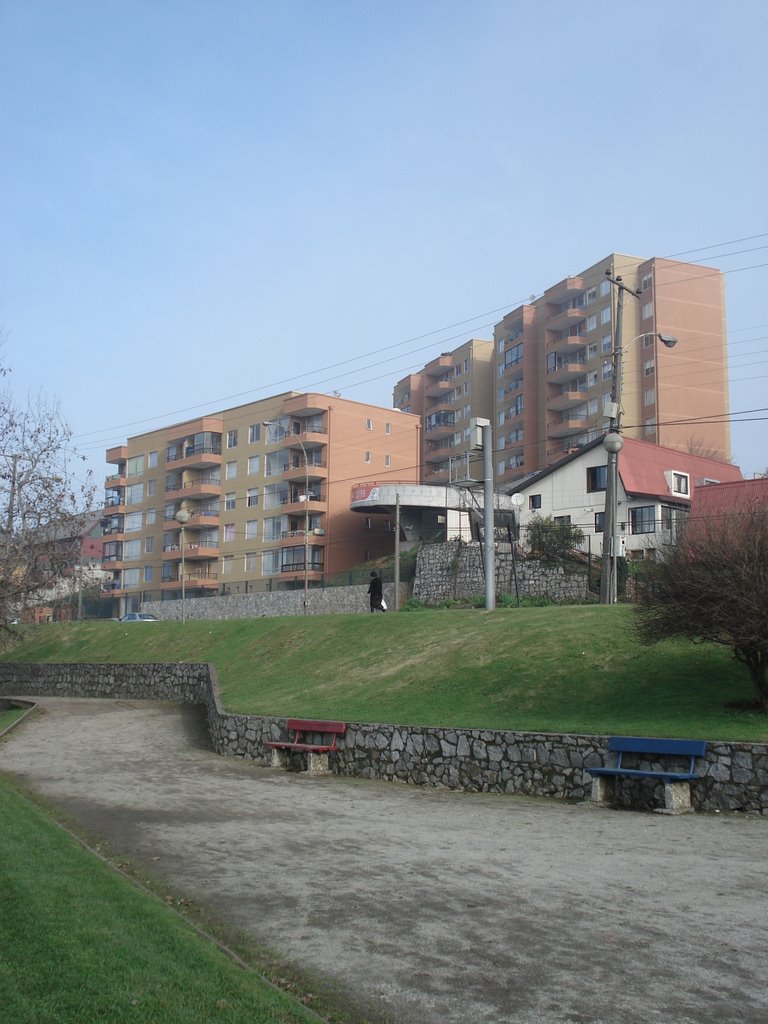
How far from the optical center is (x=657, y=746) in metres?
12.6

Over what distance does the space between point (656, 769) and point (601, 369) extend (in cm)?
6761

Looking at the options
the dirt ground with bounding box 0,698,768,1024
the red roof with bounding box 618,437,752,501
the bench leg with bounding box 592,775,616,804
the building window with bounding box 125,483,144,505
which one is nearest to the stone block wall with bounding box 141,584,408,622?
the red roof with bounding box 618,437,752,501

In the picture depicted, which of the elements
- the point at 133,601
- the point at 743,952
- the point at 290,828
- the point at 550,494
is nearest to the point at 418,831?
the point at 290,828

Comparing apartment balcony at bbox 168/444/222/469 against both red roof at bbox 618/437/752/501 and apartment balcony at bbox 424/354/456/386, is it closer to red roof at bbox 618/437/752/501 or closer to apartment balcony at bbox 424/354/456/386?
apartment balcony at bbox 424/354/456/386

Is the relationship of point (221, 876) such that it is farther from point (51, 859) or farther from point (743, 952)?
point (743, 952)

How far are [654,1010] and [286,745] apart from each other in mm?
12897

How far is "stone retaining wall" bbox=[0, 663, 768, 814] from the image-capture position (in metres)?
12.1

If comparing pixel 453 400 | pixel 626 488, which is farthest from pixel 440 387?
pixel 626 488

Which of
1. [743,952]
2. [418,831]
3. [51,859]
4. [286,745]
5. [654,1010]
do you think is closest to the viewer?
[654,1010]

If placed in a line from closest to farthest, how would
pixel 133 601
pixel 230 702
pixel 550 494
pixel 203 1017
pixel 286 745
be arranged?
pixel 203 1017 < pixel 286 745 < pixel 230 702 < pixel 550 494 < pixel 133 601

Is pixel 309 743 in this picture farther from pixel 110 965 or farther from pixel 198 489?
pixel 198 489

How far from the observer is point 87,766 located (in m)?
18.5

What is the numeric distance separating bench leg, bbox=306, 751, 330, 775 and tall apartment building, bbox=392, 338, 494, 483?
2930 inches

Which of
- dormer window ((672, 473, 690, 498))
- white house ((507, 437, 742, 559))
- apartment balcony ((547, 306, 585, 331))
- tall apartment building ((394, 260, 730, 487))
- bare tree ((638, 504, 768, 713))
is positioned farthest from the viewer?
apartment balcony ((547, 306, 585, 331))
